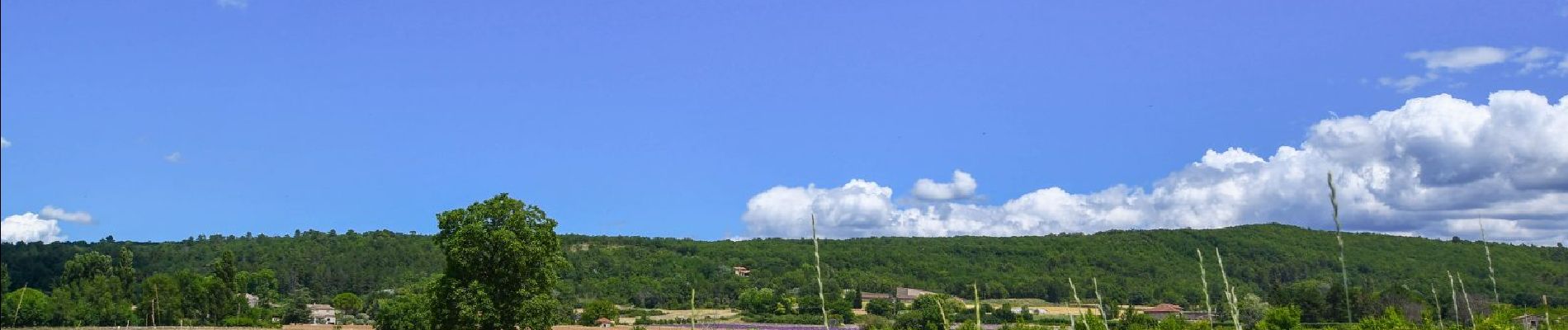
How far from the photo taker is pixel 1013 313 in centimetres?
12112

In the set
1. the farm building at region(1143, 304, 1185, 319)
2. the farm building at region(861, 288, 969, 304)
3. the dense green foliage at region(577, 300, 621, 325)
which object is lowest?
the farm building at region(1143, 304, 1185, 319)

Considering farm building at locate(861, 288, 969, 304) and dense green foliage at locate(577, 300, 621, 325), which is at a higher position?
dense green foliage at locate(577, 300, 621, 325)

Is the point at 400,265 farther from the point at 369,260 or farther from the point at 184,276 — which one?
the point at 184,276

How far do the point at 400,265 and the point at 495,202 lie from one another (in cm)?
13891

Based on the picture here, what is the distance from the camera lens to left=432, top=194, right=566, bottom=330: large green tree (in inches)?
1832

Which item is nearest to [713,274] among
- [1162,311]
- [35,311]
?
[1162,311]

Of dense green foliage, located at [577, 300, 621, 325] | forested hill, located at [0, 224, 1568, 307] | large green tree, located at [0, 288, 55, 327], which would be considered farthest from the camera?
forested hill, located at [0, 224, 1568, 307]

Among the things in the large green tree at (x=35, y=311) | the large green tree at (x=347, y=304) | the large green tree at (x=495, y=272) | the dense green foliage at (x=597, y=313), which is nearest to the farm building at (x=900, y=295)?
the dense green foliage at (x=597, y=313)

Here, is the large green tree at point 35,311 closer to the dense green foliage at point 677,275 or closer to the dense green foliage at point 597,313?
the dense green foliage at point 677,275

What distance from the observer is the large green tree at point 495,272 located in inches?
1832

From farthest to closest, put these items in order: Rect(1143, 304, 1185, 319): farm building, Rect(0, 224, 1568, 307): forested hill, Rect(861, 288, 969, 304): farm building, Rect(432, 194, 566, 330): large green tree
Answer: Rect(0, 224, 1568, 307): forested hill → Rect(861, 288, 969, 304): farm building → Rect(1143, 304, 1185, 319): farm building → Rect(432, 194, 566, 330): large green tree

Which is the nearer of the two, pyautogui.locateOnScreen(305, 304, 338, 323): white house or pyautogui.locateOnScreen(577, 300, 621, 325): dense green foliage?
pyautogui.locateOnScreen(577, 300, 621, 325): dense green foliage

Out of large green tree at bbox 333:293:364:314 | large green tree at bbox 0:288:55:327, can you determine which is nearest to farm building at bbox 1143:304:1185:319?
large green tree at bbox 333:293:364:314

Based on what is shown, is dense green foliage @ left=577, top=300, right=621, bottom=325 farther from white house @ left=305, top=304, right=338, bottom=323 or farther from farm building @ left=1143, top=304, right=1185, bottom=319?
farm building @ left=1143, top=304, right=1185, bottom=319
